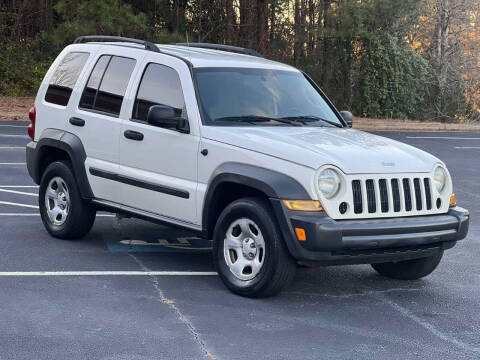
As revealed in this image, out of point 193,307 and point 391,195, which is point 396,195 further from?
point 193,307

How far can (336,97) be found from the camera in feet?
105

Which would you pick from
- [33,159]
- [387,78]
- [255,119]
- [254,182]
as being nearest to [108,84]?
[33,159]

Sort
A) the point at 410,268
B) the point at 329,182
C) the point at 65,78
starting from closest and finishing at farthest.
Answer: the point at 329,182
the point at 410,268
the point at 65,78

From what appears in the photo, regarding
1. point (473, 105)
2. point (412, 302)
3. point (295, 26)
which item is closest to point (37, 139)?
point (412, 302)

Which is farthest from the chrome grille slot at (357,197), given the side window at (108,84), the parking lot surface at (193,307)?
the side window at (108,84)

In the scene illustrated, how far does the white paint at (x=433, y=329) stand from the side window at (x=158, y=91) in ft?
7.89

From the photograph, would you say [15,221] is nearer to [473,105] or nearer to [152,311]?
[152,311]

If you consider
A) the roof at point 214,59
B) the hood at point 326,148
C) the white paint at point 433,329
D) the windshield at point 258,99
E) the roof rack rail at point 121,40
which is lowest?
the white paint at point 433,329

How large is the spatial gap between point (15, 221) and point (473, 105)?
84.3 feet

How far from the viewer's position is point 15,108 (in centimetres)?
2702

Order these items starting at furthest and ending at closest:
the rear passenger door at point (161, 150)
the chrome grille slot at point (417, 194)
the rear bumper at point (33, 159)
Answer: the rear bumper at point (33, 159)
the rear passenger door at point (161, 150)
the chrome grille slot at point (417, 194)

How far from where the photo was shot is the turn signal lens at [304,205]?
665cm

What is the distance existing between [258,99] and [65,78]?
7.49 feet

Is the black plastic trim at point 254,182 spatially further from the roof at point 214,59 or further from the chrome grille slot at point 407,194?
the roof at point 214,59
